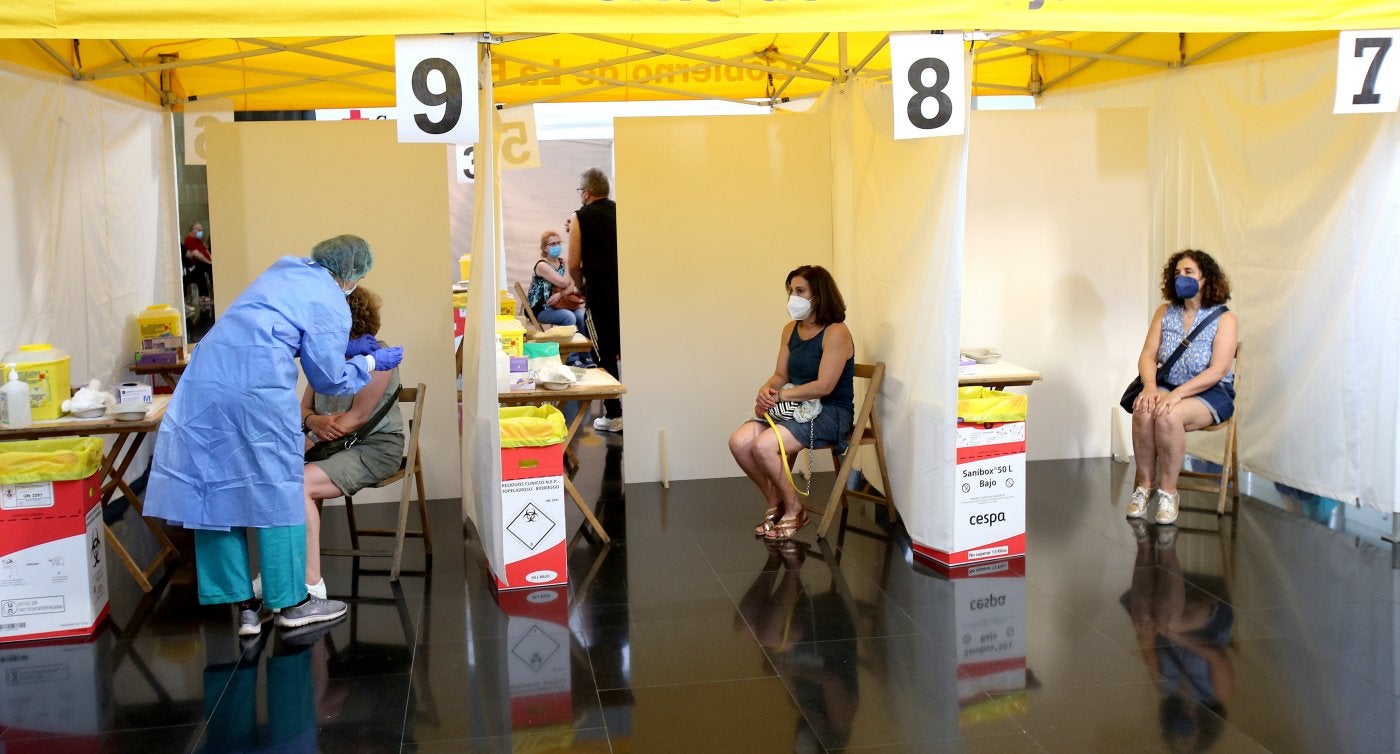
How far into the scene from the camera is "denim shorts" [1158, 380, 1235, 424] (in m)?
5.45

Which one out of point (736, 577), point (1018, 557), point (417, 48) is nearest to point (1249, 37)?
point (1018, 557)

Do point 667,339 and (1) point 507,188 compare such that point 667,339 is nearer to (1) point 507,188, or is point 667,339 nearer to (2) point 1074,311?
(2) point 1074,311

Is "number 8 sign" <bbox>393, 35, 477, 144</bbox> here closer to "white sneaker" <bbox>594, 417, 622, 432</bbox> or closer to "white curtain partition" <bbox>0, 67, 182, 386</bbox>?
"white curtain partition" <bbox>0, 67, 182, 386</bbox>

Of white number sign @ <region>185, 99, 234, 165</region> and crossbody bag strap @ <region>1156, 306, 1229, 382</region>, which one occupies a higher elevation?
white number sign @ <region>185, 99, 234, 165</region>

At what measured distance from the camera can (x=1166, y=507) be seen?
5320 millimetres

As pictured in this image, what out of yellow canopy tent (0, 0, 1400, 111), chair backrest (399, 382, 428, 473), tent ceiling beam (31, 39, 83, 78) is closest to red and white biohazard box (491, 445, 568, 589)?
chair backrest (399, 382, 428, 473)

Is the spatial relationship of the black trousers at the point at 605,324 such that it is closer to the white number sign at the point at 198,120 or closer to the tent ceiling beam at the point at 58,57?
the white number sign at the point at 198,120

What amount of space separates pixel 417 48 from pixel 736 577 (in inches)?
86.4

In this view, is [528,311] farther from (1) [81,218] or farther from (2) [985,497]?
(2) [985,497]

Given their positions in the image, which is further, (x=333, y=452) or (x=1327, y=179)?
(x=1327, y=179)

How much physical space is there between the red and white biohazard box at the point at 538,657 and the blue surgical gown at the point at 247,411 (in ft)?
2.77

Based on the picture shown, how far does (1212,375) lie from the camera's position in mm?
5398

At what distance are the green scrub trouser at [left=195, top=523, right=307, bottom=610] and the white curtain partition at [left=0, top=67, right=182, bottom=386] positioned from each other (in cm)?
155

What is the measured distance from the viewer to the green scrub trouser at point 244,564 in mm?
4117
